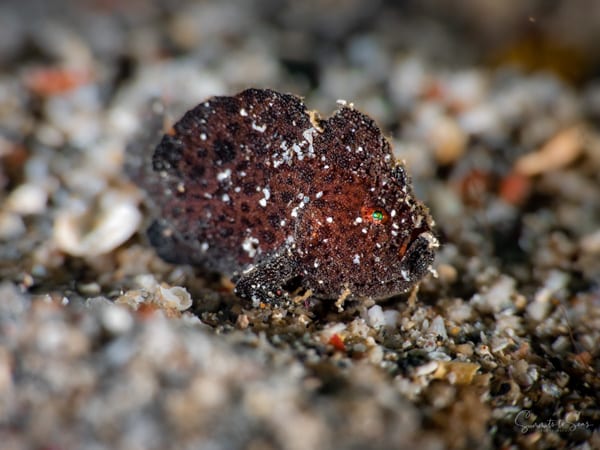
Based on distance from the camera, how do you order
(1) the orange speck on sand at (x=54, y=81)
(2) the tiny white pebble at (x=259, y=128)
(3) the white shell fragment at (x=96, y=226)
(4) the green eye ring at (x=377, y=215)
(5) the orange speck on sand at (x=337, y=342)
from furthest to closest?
1. (1) the orange speck on sand at (x=54, y=81)
2. (3) the white shell fragment at (x=96, y=226)
3. (2) the tiny white pebble at (x=259, y=128)
4. (4) the green eye ring at (x=377, y=215)
5. (5) the orange speck on sand at (x=337, y=342)

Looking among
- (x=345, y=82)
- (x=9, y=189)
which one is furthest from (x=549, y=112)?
(x=9, y=189)

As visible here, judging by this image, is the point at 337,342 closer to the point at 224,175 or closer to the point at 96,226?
the point at 224,175

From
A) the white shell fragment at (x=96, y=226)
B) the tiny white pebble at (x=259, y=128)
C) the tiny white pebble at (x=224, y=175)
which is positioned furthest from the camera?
the white shell fragment at (x=96, y=226)

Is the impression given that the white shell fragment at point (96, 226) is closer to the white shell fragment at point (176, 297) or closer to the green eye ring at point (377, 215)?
the white shell fragment at point (176, 297)

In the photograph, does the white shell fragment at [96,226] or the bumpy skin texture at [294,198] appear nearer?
A: the bumpy skin texture at [294,198]

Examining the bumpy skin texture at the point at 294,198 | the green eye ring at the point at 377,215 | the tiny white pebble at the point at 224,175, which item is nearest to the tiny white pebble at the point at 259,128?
the bumpy skin texture at the point at 294,198

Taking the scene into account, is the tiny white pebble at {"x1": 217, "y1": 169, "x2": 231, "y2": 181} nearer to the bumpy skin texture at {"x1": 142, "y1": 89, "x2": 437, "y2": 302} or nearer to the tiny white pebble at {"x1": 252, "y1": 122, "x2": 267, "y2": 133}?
the bumpy skin texture at {"x1": 142, "y1": 89, "x2": 437, "y2": 302}

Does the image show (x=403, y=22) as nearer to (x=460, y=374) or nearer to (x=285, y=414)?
(x=460, y=374)
